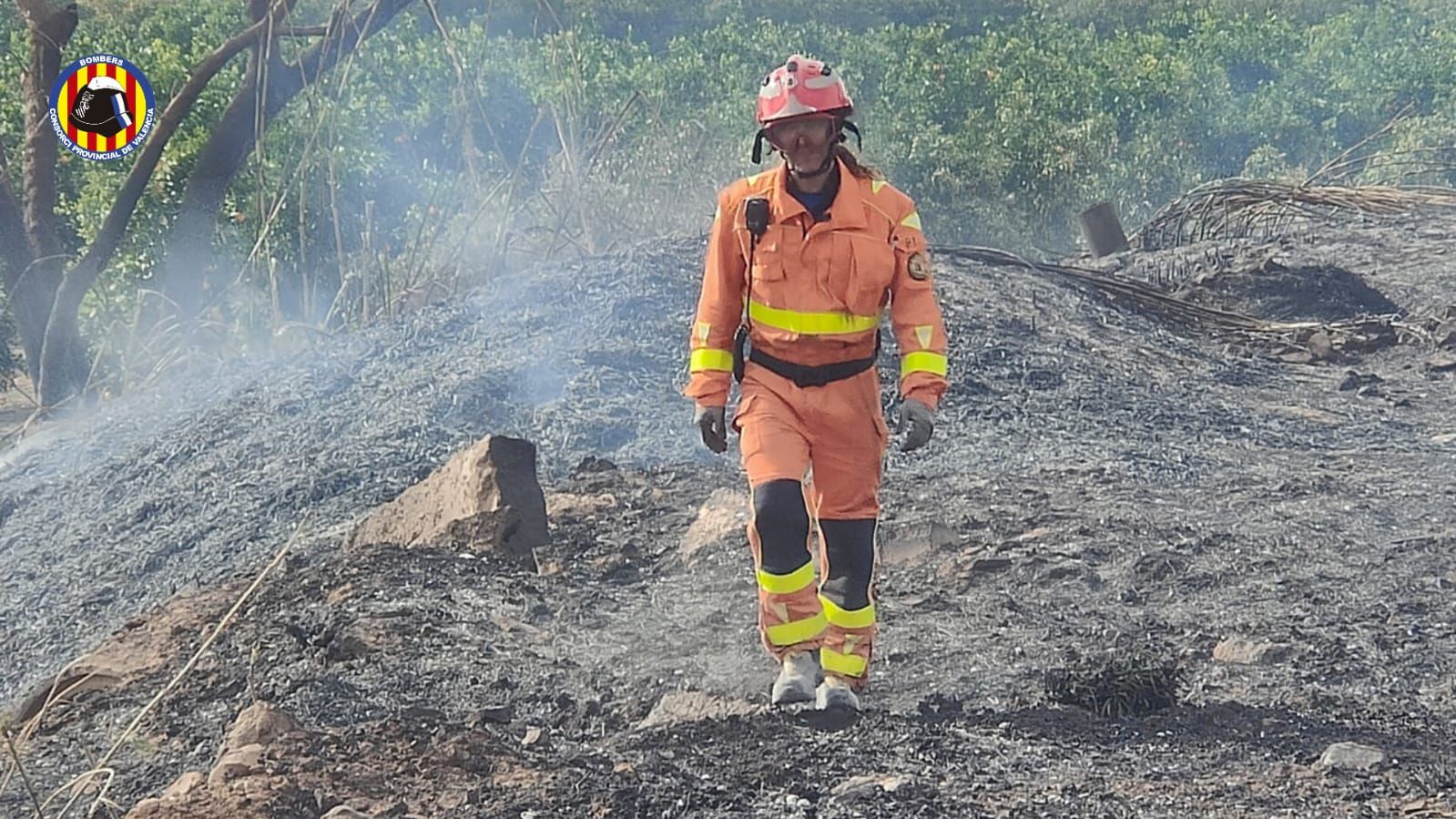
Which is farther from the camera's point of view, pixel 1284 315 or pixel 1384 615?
pixel 1284 315

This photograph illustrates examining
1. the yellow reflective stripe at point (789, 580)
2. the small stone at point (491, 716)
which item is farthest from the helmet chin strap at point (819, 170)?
the small stone at point (491, 716)

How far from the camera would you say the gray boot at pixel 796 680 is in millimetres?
4414

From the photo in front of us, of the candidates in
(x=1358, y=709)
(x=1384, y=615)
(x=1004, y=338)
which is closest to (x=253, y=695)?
(x=1358, y=709)

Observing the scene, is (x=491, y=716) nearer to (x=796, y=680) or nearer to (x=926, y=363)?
(x=796, y=680)

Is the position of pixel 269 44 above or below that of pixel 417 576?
above

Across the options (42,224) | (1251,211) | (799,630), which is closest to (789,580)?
(799,630)

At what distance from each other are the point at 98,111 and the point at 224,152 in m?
1.29

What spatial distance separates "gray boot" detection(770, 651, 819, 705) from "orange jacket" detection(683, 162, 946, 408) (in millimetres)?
701

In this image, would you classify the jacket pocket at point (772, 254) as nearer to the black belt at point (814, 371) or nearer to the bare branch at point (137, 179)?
the black belt at point (814, 371)

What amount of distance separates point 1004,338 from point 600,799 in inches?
248

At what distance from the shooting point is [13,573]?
8.01m

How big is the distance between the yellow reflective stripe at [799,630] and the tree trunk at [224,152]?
7371 mm

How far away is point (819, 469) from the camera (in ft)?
14.4

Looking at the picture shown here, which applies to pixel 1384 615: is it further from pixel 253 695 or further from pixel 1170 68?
pixel 1170 68
